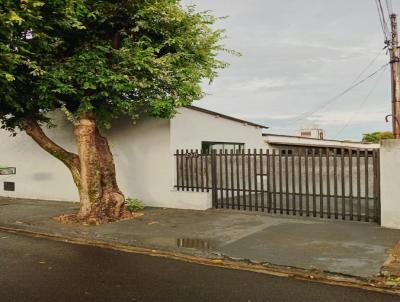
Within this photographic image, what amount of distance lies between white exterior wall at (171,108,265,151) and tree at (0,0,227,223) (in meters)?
2.00

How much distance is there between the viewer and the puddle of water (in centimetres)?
785

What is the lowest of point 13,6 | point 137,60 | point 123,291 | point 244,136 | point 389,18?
point 123,291

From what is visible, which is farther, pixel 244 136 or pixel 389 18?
Result: pixel 244 136

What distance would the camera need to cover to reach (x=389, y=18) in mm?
14531

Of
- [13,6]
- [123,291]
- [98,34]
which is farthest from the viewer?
[98,34]

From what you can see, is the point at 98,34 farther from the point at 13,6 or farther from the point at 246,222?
the point at 246,222

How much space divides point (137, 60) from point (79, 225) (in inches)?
169

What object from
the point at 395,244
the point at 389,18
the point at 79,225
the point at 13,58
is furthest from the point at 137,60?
the point at 389,18

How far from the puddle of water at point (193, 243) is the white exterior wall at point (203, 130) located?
498 centimetres

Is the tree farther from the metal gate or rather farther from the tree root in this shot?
the metal gate

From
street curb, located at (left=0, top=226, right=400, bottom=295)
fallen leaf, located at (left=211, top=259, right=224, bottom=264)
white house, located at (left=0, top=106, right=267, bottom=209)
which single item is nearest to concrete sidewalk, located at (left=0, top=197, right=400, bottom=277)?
street curb, located at (left=0, top=226, right=400, bottom=295)

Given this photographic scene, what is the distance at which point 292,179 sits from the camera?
11016 mm

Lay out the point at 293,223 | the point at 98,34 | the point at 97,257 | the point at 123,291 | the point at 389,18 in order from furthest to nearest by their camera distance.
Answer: the point at 389,18 < the point at 98,34 < the point at 293,223 < the point at 97,257 < the point at 123,291

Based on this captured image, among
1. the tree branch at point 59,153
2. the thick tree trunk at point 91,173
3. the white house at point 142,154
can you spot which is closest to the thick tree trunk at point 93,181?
the thick tree trunk at point 91,173
